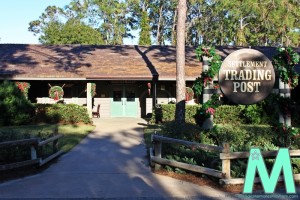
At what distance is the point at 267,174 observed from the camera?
686 cm

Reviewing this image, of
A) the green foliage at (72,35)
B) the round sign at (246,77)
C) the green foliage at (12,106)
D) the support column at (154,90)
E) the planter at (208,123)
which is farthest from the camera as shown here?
the green foliage at (72,35)

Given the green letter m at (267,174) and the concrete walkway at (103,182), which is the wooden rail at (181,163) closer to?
the concrete walkway at (103,182)

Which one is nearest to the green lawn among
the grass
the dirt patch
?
the grass

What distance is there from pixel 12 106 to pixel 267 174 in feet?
46.8

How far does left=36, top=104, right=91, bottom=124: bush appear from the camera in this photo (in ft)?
62.5

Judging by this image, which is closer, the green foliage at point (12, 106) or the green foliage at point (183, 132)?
the green foliage at point (183, 132)

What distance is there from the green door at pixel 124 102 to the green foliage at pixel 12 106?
21.4 ft

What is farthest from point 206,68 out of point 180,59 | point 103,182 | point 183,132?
point 103,182

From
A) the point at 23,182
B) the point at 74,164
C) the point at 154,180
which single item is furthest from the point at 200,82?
the point at 23,182

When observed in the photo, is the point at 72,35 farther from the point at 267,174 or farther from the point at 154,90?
the point at 267,174

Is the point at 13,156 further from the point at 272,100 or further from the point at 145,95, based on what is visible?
the point at 145,95

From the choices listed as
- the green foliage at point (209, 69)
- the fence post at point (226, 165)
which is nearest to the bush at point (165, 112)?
the green foliage at point (209, 69)

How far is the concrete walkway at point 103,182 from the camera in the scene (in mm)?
6672

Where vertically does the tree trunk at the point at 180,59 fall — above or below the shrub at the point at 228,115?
above
